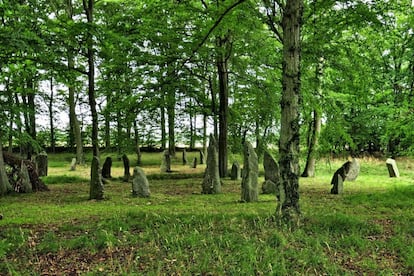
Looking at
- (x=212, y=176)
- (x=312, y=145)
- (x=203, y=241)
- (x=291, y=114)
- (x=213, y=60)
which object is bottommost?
(x=203, y=241)

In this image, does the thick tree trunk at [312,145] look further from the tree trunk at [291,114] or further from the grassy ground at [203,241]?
the tree trunk at [291,114]

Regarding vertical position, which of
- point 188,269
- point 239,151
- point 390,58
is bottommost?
point 188,269

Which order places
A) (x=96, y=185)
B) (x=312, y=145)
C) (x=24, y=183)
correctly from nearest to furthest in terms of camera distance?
(x=96, y=185), (x=24, y=183), (x=312, y=145)

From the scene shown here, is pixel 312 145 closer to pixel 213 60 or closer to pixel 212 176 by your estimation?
pixel 213 60

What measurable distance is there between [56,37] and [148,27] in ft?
10.5

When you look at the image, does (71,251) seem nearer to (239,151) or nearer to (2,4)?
(2,4)

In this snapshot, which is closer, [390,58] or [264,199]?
[264,199]

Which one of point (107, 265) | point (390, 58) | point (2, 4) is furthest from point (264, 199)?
point (390, 58)

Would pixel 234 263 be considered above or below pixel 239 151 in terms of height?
below

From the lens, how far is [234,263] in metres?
4.97

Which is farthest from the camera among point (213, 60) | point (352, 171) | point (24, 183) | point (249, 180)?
point (213, 60)

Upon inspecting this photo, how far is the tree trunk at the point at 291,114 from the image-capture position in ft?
21.5

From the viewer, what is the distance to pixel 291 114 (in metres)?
6.54

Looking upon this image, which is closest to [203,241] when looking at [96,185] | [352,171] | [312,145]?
[96,185]
